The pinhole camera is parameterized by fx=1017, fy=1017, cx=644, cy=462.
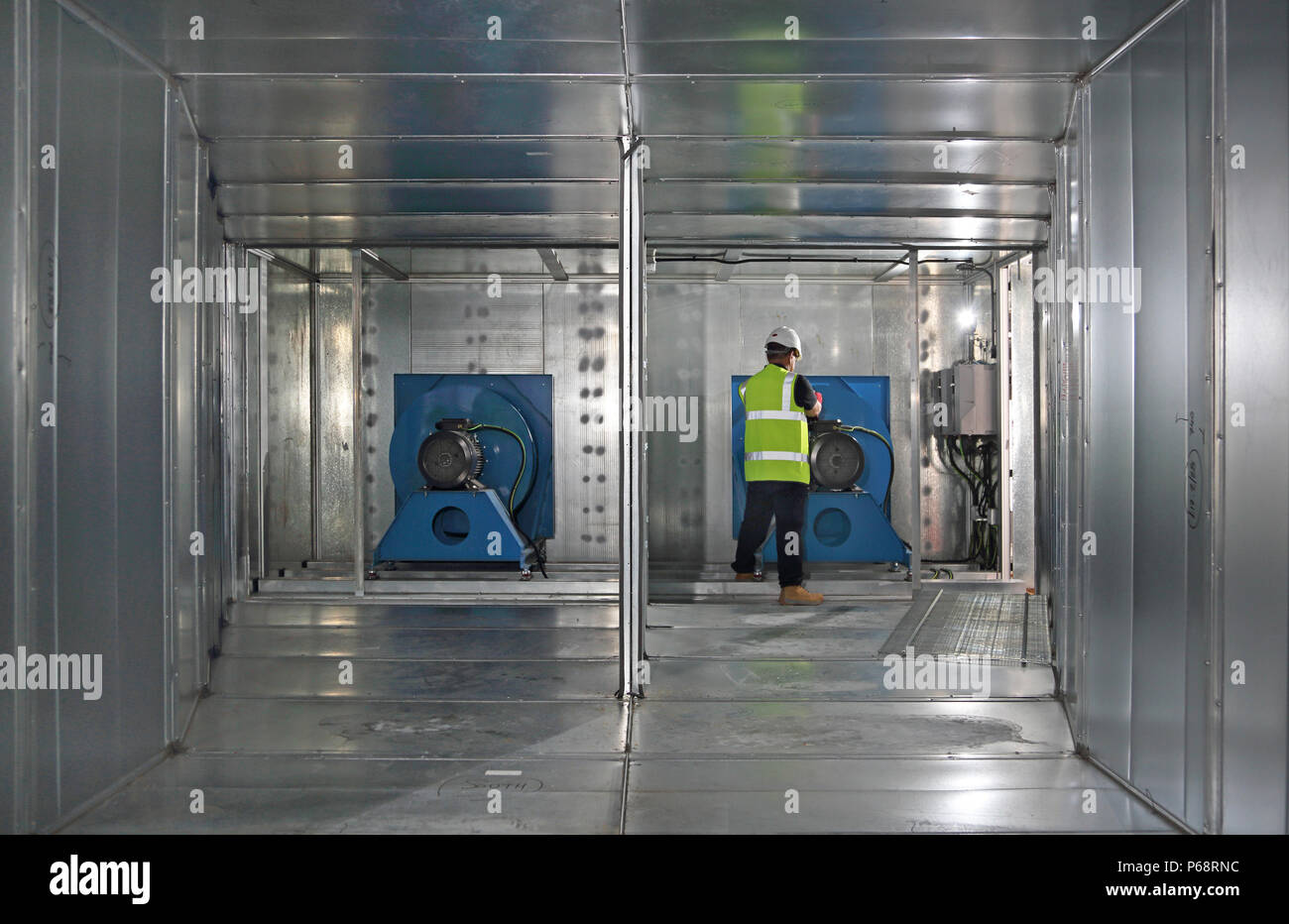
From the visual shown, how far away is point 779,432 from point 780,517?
0.68 meters

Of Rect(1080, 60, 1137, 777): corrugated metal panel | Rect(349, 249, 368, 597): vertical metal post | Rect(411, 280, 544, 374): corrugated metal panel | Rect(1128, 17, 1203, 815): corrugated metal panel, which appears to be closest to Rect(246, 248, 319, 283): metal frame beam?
Rect(349, 249, 368, 597): vertical metal post

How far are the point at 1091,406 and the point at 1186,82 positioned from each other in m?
1.40

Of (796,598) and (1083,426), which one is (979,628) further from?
(1083,426)

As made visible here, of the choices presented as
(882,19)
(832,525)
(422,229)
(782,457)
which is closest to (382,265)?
(422,229)

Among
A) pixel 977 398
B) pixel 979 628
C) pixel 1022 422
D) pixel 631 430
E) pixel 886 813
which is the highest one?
pixel 977 398

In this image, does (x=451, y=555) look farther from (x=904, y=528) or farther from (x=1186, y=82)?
(x=1186, y=82)

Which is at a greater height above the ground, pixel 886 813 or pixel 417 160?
pixel 417 160

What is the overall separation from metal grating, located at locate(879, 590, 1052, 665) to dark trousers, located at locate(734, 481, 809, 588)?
1018 millimetres

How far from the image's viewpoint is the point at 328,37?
4.41m

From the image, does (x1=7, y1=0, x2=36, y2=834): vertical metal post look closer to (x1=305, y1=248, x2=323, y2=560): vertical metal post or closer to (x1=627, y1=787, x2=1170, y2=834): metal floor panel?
(x1=627, y1=787, x2=1170, y2=834): metal floor panel

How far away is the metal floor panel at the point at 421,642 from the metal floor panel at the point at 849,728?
5.11 ft

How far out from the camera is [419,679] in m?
5.99

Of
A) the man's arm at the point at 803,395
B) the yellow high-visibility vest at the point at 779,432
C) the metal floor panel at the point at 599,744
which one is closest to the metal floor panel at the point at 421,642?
the metal floor panel at the point at 599,744

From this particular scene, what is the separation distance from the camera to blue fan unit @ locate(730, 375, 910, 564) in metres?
9.23
